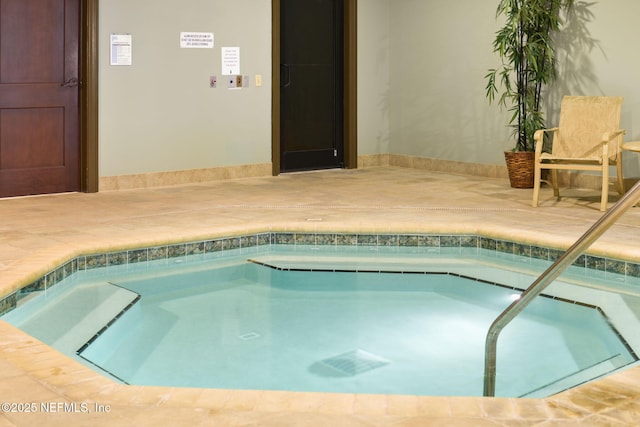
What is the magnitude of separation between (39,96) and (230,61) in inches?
84.6

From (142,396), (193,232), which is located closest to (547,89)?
(193,232)

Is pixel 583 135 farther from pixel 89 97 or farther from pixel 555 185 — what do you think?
pixel 89 97

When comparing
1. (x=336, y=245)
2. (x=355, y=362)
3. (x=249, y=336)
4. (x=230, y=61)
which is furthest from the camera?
(x=230, y=61)

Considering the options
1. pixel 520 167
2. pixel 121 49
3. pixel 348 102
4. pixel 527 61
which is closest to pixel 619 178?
pixel 520 167

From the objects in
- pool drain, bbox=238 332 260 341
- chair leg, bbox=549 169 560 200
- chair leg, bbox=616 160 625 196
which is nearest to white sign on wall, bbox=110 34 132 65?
chair leg, bbox=549 169 560 200

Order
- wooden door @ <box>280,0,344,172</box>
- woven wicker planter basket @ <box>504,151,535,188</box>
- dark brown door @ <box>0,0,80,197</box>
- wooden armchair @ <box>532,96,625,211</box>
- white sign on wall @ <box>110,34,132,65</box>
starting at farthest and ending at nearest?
wooden door @ <box>280,0,344,172</box>, woven wicker planter basket @ <box>504,151,535,188</box>, white sign on wall @ <box>110,34,132,65</box>, dark brown door @ <box>0,0,80,197</box>, wooden armchair @ <box>532,96,625,211</box>

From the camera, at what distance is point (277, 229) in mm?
7047

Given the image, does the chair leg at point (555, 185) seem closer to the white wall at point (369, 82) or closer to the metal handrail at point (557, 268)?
the white wall at point (369, 82)

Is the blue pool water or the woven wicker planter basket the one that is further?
the woven wicker planter basket

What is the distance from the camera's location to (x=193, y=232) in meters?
6.69

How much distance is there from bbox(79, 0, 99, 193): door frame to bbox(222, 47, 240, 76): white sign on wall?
1.50m

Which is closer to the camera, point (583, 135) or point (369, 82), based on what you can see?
point (583, 135)

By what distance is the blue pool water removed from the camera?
4.50 metres

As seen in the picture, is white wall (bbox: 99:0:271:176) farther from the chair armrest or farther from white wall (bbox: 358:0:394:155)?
the chair armrest
